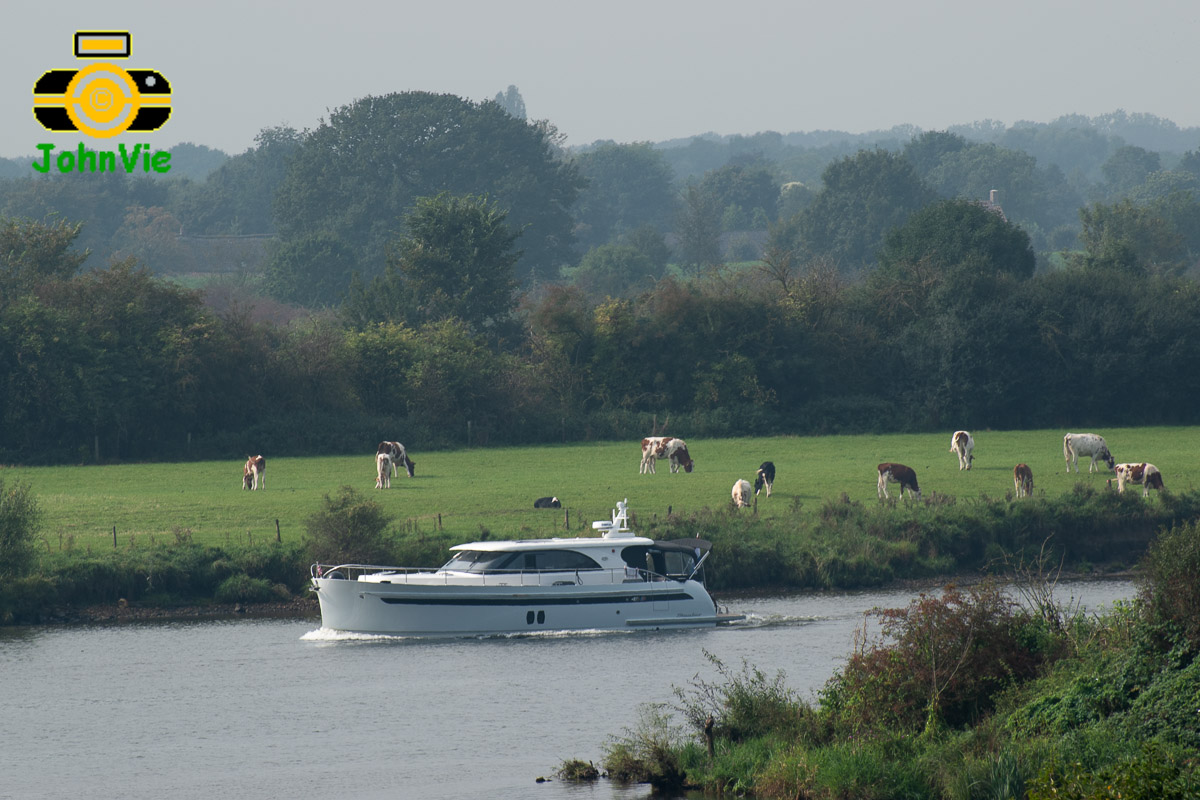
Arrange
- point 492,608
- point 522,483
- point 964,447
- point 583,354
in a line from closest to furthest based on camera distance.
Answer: point 492,608 → point 522,483 → point 964,447 → point 583,354

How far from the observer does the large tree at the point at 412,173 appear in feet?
412

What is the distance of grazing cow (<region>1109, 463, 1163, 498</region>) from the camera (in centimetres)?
4666

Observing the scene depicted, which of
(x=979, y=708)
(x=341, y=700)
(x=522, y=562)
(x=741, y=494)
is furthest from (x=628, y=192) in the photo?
(x=979, y=708)

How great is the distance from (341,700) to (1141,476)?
1144 inches

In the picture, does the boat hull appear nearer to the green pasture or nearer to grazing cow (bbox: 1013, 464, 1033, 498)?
the green pasture

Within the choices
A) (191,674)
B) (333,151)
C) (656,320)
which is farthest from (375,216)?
(191,674)

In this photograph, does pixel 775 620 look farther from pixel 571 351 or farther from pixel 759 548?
pixel 571 351

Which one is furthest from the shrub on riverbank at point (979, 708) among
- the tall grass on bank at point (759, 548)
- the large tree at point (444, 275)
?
the large tree at point (444, 275)

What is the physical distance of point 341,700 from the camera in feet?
90.3

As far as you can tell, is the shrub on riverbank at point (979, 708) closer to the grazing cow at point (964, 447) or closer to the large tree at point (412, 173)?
the grazing cow at point (964, 447)

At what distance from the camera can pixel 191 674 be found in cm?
2991

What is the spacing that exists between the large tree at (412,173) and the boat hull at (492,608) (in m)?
92.4

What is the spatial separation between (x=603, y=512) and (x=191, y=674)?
629 inches

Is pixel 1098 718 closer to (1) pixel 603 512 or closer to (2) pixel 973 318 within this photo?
(1) pixel 603 512
